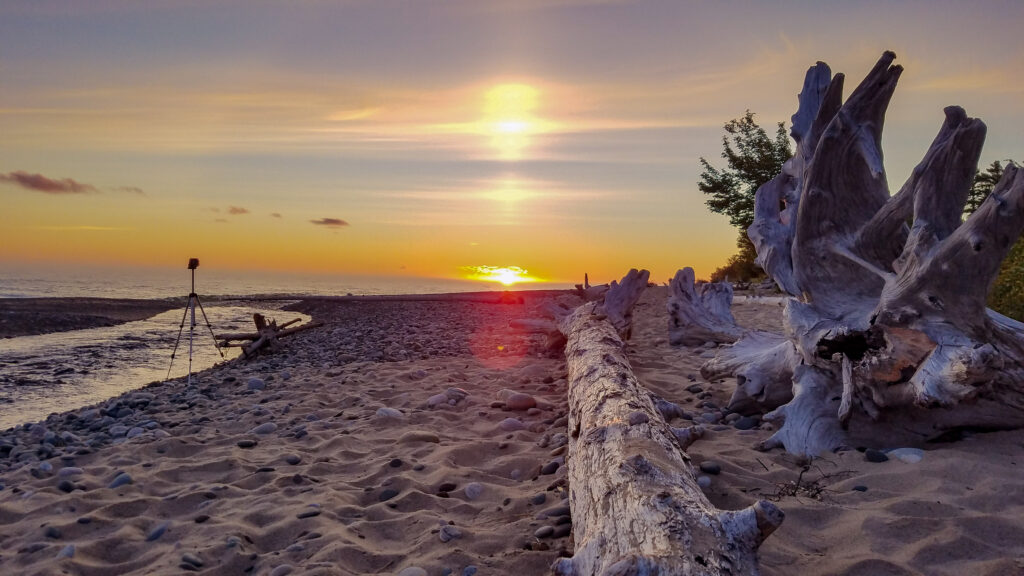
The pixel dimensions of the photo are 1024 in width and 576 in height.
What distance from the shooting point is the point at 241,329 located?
63.0 feet

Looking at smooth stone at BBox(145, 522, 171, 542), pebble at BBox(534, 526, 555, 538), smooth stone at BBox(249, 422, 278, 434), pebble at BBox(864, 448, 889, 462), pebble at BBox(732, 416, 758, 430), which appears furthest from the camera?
smooth stone at BBox(249, 422, 278, 434)

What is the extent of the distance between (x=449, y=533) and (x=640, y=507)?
4.62ft

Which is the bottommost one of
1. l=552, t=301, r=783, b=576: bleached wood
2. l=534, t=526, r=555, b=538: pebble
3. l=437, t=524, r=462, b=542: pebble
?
l=437, t=524, r=462, b=542: pebble

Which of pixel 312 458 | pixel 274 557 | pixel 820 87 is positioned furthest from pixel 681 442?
pixel 820 87

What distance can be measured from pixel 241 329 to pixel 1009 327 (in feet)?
63.2

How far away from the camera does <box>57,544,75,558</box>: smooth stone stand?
3482 mm

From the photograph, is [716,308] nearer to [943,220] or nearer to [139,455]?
[943,220]

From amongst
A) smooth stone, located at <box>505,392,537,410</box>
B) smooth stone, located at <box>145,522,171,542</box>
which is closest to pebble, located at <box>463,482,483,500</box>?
smooth stone, located at <box>145,522,171,542</box>

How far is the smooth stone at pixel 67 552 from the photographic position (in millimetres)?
3482

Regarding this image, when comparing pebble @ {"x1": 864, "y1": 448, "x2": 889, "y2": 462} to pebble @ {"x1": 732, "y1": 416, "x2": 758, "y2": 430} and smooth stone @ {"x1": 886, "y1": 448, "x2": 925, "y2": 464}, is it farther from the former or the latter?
pebble @ {"x1": 732, "y1": 416, "x2": 758, "y2": 430}

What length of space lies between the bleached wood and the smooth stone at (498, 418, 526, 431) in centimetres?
137

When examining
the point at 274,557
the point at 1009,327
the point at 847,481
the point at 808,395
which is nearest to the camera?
the point at 274,557

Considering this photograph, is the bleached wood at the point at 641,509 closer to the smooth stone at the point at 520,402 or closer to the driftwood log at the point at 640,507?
the driftwood log at the point at 640,507

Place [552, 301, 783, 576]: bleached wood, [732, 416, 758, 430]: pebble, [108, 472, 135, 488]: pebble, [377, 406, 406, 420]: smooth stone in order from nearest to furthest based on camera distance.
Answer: [552, 301, 783, 576]: bleached wood → [108, 472, 135, 488]: pebble → [732, 416, 758, 430]: pebble → [377, 406, 406, 420]: smooth stone
